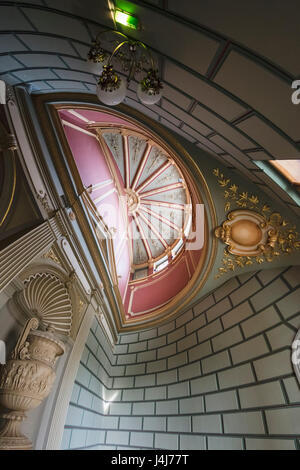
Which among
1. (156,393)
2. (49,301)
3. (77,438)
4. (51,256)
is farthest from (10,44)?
(156,393)

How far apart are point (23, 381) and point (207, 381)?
136 inches

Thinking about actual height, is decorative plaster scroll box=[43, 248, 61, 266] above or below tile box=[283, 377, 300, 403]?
above

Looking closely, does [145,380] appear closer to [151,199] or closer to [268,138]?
[268,138]

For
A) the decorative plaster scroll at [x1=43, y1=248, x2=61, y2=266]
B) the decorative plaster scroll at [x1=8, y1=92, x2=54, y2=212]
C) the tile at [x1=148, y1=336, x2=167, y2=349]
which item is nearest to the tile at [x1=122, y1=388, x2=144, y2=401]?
the tile at [x1=148, y1=336, x2=167, y2=349]

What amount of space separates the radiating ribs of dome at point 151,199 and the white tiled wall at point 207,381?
3562 mm

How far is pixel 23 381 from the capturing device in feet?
8.76

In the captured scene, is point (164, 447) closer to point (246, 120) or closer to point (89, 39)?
point (246, 120)

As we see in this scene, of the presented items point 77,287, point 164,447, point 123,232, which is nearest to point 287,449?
point 164,447

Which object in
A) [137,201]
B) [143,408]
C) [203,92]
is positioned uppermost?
[137,201]

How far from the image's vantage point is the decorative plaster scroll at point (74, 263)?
169 inches

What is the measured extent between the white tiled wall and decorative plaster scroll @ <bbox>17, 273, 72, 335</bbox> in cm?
93

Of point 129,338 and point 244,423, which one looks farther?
point 129,338

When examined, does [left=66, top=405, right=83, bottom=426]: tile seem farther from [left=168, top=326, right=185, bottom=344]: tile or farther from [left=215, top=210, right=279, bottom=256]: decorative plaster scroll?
[left=215, top=210, right=279, bottom=256]: decorative plaster scroll

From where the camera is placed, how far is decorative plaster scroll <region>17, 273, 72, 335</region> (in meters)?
3.62
